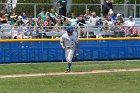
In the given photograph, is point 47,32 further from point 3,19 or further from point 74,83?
point 74,83

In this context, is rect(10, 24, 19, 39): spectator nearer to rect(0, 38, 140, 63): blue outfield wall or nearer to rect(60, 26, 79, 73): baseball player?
rect(0, 38, 140, 63): blue outfield wall

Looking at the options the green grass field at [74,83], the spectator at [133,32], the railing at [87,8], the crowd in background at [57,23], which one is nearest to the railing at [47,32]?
the crowd in background at [57,23]

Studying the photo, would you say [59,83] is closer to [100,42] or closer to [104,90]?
[104,90]

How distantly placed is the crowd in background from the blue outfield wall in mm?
573

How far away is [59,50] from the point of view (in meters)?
24.5

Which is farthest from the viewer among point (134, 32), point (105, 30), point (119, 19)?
point (119, 19)

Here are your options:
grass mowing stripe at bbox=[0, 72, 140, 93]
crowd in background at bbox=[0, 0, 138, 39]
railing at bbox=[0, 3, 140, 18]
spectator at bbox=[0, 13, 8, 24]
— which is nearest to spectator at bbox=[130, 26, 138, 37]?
crowd in background at bbox=[0, 0, 138, 39]

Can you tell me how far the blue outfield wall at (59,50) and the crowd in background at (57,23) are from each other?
0.57 m

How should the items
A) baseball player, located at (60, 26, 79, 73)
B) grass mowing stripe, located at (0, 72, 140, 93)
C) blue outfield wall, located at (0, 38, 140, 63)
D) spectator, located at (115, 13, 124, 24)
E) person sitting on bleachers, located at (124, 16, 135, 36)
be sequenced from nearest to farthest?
grass mowing stripe, located at (0, 72, 140, 93), baseball player, located at (60, 26, 79, 73), blue outfield wall, located at (0, 38, 140, 63), person sitting on bleachers, located at (124, 16, 135, 36), spectator, located at (115, 13, 124, 24)

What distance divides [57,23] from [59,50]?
161 centimetres

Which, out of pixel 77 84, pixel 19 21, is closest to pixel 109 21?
pixel 19 21

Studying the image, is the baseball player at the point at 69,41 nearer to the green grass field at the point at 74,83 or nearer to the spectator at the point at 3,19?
the green grass field at the point at 74,83

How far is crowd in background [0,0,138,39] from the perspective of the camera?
950 inches

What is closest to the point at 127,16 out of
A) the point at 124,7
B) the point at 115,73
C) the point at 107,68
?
the point at 124,7
